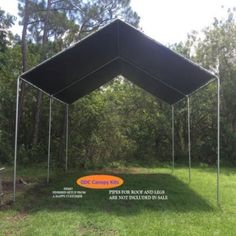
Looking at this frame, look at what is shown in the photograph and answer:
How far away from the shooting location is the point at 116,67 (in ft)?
30.8

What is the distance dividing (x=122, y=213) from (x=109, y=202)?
804 millimetres

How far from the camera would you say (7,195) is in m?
7.00

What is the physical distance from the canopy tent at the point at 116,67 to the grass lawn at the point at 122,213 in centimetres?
88

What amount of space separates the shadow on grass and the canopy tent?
81 cm

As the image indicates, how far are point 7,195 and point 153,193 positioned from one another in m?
2.65

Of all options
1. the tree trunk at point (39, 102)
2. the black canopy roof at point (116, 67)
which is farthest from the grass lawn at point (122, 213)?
the tree trunk at point (39, 102)

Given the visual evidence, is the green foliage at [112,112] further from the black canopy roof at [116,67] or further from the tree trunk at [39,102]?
the black canopy roof at [116,67]

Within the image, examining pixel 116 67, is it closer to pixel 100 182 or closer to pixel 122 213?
pixel 100 182

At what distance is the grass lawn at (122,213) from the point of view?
16.0 ft

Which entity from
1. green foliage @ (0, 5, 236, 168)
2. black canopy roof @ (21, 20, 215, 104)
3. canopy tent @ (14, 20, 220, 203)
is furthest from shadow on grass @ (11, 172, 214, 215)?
green foliage @ (0, 5, 236, 168)

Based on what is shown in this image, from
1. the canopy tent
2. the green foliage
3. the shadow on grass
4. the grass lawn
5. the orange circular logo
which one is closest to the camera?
the grass lawn

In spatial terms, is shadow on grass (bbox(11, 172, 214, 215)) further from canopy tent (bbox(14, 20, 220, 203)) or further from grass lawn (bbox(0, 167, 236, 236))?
canopy tent (bbox(14, 20, 220, 203))

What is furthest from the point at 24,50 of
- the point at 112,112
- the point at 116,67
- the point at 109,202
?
the point at 109,202

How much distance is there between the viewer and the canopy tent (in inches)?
246
